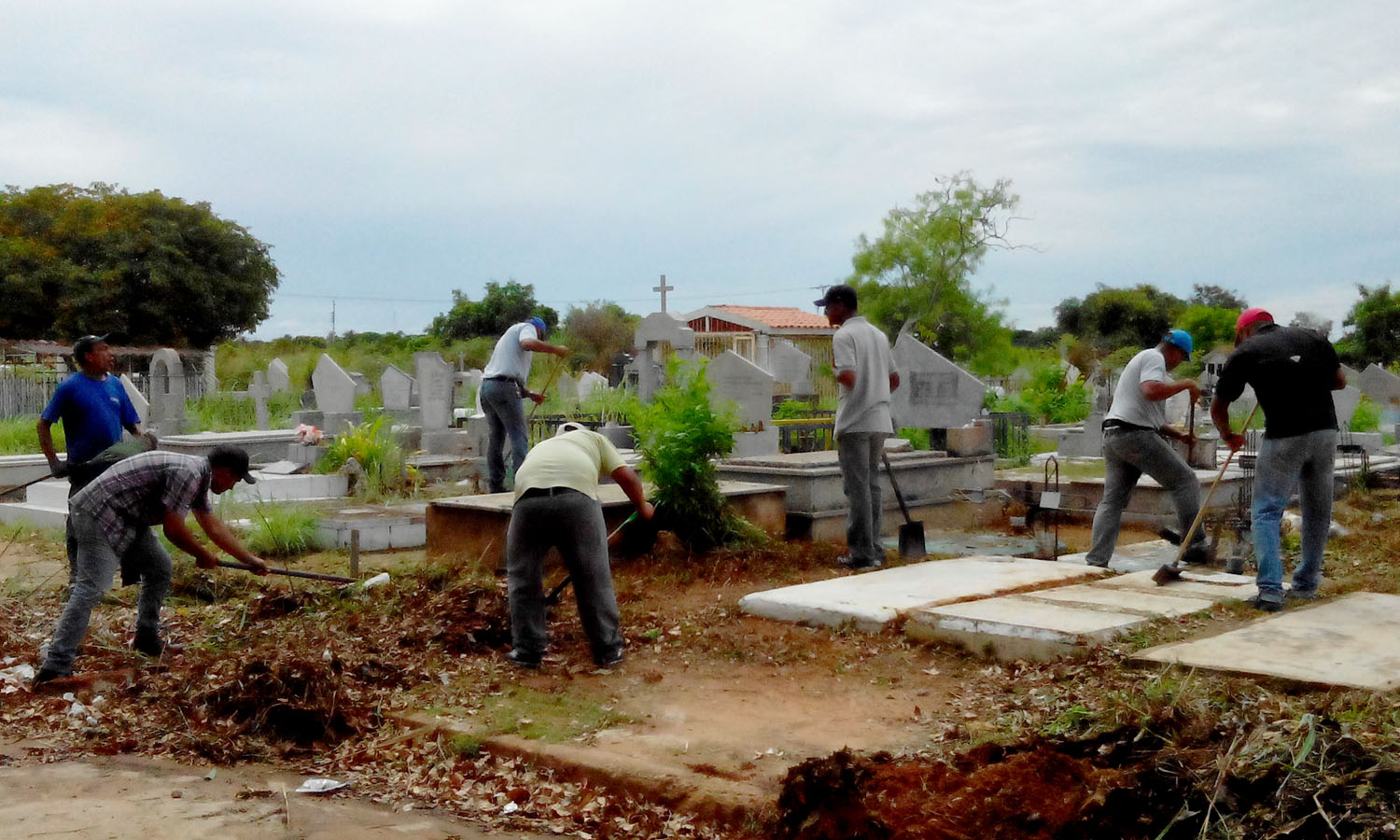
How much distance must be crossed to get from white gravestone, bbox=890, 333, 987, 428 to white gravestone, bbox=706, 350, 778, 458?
1614 millimetres

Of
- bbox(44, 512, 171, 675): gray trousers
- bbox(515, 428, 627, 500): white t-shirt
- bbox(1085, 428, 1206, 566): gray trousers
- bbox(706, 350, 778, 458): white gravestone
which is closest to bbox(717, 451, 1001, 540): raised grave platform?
bbox(706, 350, 778, 458): white gravestone

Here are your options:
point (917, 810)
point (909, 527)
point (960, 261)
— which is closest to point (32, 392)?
point (909, 527)

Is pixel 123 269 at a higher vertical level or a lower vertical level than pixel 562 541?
higher

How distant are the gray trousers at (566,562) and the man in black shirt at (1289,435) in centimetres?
327

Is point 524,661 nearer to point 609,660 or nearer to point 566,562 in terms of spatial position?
point 609,660

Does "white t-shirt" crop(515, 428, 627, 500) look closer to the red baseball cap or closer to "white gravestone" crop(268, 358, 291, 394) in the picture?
the red baseball cap

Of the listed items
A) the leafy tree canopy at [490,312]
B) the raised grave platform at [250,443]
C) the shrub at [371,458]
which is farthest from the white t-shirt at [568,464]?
the leafy tree canopy at [490,312]

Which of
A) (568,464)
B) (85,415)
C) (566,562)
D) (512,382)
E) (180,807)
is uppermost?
(512,382)

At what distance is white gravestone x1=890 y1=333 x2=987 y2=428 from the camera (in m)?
11.7

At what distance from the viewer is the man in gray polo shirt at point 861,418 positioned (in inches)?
307

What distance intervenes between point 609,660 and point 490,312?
45.9 m

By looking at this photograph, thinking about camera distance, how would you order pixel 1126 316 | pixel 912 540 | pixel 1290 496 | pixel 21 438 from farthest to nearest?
pixel 1126 316, pixel 21 438, pixel 912 540, pixel 1290 496

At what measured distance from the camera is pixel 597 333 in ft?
147

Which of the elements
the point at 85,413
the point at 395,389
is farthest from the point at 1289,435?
the point at 395,389
